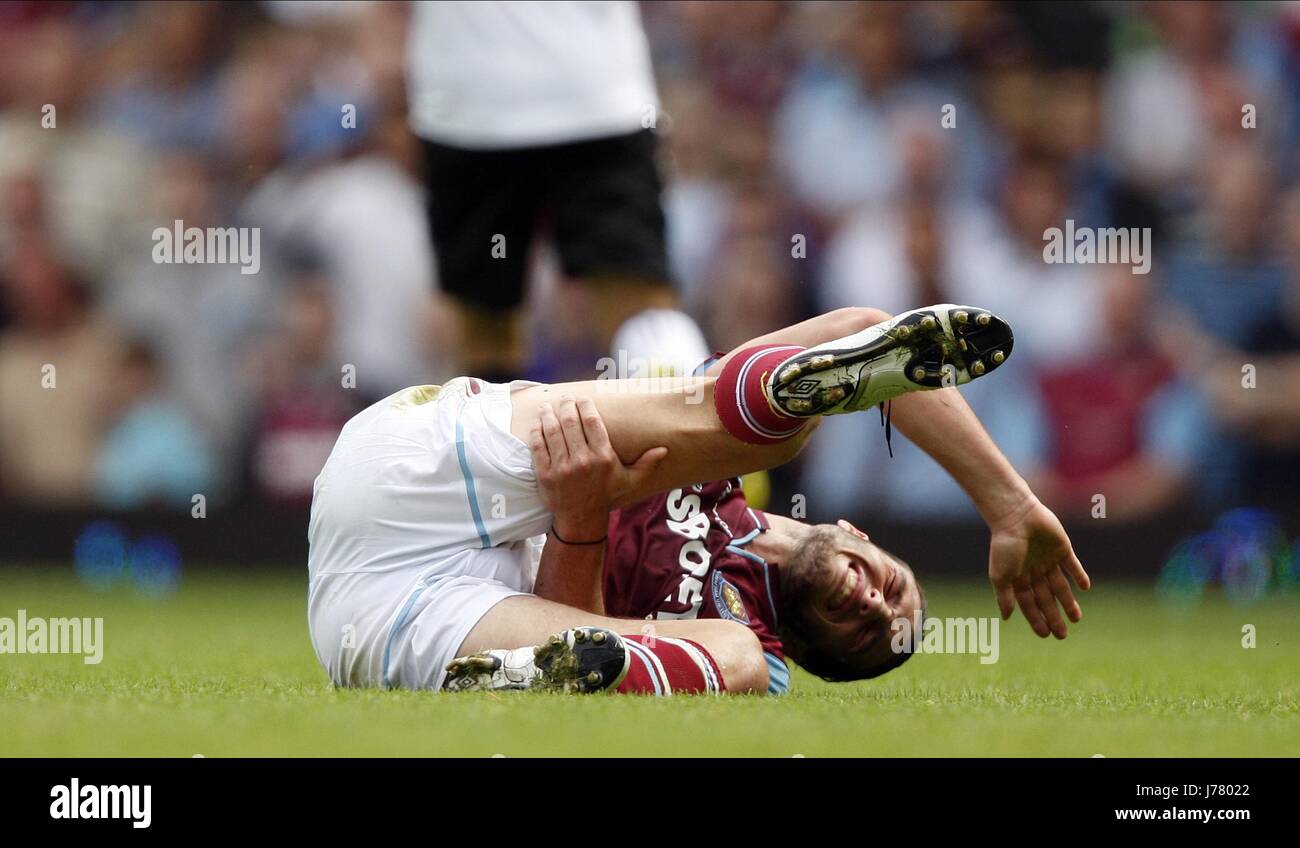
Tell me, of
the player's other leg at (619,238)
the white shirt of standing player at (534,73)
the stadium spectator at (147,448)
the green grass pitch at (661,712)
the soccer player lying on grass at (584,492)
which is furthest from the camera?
the stadium spectator at (147,448)

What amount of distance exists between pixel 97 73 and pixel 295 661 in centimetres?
586

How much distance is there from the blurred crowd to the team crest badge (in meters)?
4.19

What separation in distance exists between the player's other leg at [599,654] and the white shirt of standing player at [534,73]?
2191 mm

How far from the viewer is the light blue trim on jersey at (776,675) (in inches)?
174

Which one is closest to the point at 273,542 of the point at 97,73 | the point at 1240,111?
the point at 97,73

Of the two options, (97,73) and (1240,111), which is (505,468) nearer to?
(1240,111)

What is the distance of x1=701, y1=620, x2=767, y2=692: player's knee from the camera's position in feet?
13.4

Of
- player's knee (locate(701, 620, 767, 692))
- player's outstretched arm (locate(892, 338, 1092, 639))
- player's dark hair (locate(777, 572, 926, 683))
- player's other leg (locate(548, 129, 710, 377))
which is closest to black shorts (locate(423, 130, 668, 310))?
player's other leg (locate(548, 129, 710, 377))

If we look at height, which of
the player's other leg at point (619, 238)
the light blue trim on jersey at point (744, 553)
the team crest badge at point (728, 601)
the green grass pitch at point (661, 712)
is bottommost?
the green grass pitch at point (661, 712)

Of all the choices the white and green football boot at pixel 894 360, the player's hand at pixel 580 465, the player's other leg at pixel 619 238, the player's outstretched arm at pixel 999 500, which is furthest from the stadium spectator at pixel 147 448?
the white and green football boot at pixel 894 360

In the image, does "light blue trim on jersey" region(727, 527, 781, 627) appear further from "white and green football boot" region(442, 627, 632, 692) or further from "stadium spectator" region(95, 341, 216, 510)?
"stadium spectator" region(95, 341, 216, 510)

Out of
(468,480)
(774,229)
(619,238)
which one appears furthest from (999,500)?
(774,229)

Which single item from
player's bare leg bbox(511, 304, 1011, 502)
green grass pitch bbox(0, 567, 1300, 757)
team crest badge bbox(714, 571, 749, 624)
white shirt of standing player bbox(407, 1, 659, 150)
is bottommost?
green grass pitch bbox(0, 567, 1300, 757)

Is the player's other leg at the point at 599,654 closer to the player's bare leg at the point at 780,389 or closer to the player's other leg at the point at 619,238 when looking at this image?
the player's bare leg at the point at 780,389
